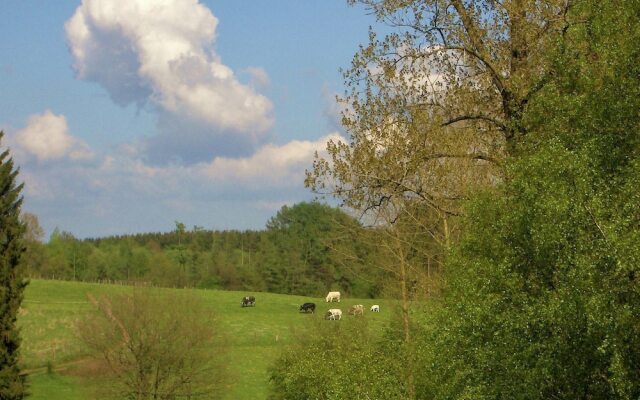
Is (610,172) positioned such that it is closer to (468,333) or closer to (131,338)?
(468,333)

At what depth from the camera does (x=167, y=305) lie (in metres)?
48.5

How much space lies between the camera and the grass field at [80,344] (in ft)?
178

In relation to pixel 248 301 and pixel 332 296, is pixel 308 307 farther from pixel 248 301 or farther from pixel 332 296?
pixel 332 296

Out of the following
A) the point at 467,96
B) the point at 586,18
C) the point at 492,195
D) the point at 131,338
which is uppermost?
the point at 586,18

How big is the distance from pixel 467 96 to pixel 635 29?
441 centimetres

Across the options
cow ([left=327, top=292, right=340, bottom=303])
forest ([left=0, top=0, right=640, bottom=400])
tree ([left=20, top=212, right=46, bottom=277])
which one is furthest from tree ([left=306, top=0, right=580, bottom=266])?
tree ([left=20, top=212, right=46, bottom=277])

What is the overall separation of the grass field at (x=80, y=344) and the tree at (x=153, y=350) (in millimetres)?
1522

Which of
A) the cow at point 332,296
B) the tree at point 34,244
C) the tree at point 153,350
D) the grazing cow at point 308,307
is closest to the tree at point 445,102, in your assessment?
the tree at point 153,350

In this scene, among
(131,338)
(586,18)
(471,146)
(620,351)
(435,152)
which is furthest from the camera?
(131,338)

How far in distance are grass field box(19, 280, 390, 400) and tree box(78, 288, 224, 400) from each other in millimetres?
1522

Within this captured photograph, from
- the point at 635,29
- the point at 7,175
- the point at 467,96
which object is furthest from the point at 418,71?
the point at 7,175

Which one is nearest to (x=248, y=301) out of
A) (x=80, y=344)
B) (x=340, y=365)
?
(x=80, y=344)

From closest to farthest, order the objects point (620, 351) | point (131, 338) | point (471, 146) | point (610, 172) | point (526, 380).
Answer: point (620, 351)
point (526, 380)
point (610, 172)
point (471, 146)
point (131, 338)

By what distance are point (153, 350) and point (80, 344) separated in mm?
8879
